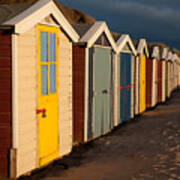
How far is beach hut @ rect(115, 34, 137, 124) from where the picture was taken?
1263cm

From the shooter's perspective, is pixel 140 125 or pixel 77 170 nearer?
pixel 77 170

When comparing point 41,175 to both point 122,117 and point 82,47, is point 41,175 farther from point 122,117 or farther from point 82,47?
point 122,117

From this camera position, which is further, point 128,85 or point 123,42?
point 128,85

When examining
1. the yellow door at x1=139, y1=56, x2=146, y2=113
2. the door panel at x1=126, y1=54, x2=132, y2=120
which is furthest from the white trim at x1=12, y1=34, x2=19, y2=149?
the yellow door at x1=139, y1=56, x2=146, y2=113

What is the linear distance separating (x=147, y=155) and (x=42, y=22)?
388cm

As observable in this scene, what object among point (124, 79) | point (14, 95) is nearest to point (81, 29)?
point (124, 79)

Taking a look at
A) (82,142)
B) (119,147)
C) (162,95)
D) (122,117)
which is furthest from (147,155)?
(162,95)

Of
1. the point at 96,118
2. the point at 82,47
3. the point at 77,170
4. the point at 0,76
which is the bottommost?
the point at 77,170

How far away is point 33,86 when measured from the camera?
6.79 m

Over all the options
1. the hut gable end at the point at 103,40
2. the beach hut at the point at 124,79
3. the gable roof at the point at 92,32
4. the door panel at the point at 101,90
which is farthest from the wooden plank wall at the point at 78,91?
the beach hut at the point at 124,79

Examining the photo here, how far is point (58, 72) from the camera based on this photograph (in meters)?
7.90

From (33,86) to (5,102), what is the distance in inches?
28.2

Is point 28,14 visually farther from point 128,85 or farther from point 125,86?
point 128,85

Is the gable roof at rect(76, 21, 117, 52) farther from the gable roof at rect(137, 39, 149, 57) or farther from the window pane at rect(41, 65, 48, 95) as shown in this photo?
the gable roof at rect(137, 39, 149, 57)
